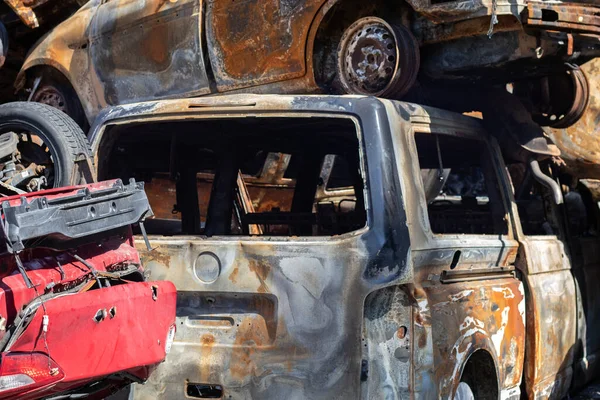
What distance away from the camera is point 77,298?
105 inches

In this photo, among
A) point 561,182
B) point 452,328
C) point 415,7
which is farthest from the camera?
point 561,182

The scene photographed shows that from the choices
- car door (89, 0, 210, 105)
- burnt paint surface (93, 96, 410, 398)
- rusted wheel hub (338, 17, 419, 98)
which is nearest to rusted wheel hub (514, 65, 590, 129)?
rusted wheel hub (338, 17, 419, 98)

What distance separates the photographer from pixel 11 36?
317 inches

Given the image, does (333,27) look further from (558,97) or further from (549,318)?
(549,318)

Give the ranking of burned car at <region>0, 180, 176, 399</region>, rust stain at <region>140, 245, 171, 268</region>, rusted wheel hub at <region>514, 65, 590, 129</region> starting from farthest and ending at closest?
rusted wheel hub at <region>514, 65, 590, 129</region>, rust stain at <region>140, 245, 171, 268</region>, burned car at <region>0, 180, 176, 399</region>

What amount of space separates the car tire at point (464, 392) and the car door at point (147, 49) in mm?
3021

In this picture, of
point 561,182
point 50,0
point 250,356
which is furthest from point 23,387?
point 50,0

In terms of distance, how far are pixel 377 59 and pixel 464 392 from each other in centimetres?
204

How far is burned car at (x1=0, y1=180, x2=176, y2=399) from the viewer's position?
8.25ft

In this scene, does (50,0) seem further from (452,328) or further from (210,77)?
(452,328)

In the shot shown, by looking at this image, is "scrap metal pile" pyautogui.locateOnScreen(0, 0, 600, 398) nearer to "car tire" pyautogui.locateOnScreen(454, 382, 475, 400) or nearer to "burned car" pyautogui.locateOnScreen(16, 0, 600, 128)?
"burned car" pyautogui.locateOnScreen(16, 0, 600, 128)

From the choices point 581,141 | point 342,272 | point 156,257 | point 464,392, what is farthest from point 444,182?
point 156,257

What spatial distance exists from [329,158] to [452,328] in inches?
113

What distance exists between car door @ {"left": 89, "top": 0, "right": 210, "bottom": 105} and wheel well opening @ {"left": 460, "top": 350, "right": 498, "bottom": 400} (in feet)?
9.60
